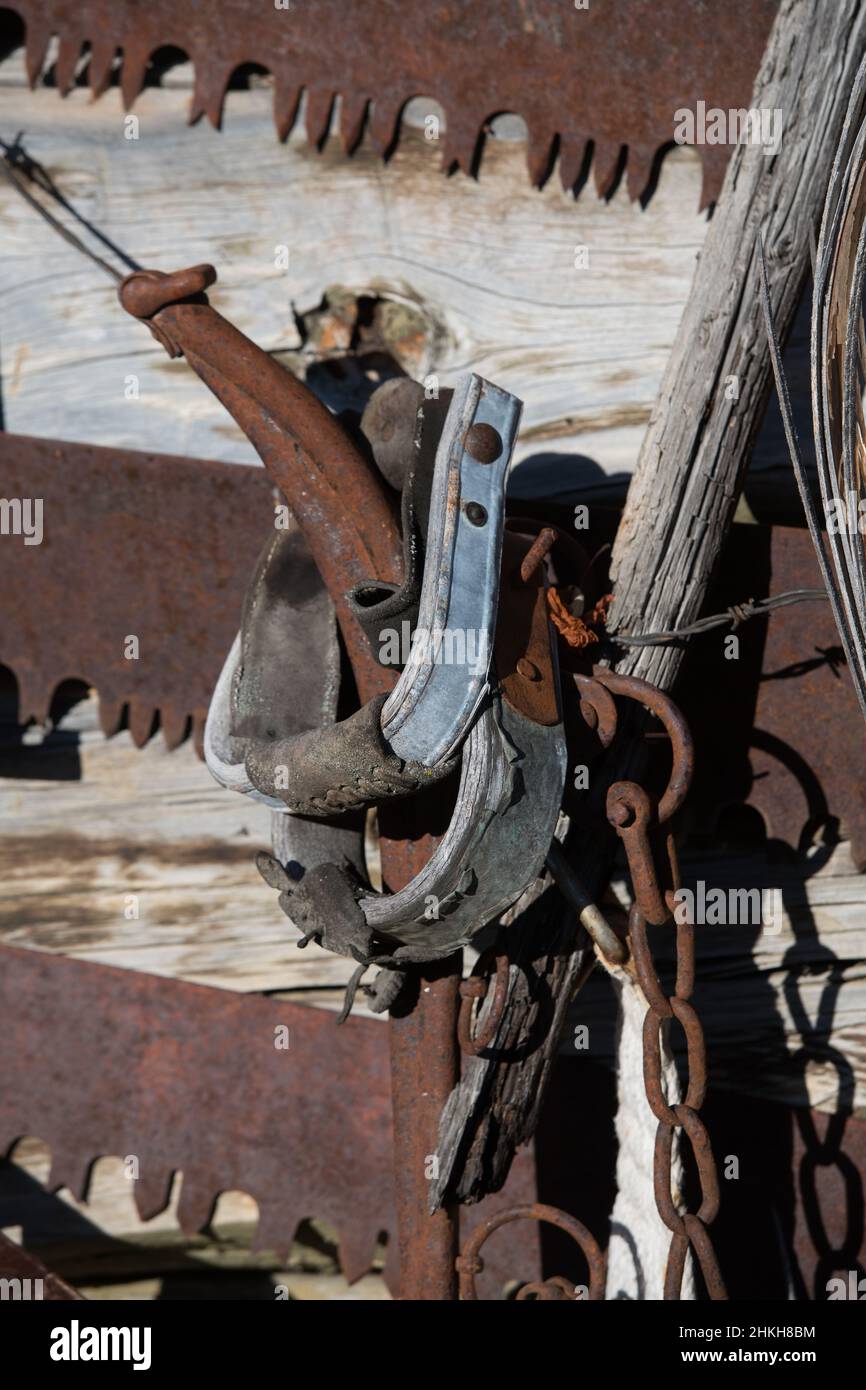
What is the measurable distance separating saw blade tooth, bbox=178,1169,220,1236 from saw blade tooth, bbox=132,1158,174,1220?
2cm

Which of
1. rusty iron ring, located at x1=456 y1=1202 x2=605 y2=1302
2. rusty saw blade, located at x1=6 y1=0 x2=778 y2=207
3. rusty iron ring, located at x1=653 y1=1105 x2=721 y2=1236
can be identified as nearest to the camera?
rusty iron ring, located at x1=653 y1=1105 x2=721 y2=1236

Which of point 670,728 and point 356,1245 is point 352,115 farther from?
point 356,1245

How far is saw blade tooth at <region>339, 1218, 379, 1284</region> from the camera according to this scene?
1.75 metres

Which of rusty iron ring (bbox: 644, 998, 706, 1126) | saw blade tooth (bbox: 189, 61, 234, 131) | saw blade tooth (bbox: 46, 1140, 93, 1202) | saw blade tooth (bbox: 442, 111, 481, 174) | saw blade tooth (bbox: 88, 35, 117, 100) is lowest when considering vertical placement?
saw blade tooth (bbox: 46, 1140, 93, 1202)

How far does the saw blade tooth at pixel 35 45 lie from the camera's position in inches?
66.8

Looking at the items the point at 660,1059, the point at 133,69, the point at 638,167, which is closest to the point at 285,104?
the point at 133,69

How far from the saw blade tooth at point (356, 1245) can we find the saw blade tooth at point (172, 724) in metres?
0.62

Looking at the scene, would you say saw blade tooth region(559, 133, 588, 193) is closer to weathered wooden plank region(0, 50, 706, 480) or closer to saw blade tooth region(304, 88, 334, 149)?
weathered wooden plank region(0, 50, 706, 480)

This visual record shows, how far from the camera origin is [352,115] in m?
1.70

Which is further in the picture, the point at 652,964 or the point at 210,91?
the point at 210,91

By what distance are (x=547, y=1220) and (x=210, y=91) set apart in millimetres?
1311

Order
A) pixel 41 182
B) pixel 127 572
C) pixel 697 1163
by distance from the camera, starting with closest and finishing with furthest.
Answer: pixel 697 1163
pixel 127 572
pixel 41 182

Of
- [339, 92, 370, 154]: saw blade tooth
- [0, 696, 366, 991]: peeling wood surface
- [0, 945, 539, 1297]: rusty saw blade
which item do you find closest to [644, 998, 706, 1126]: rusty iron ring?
[0, 945, 539, 1297]: rusty saw blade
